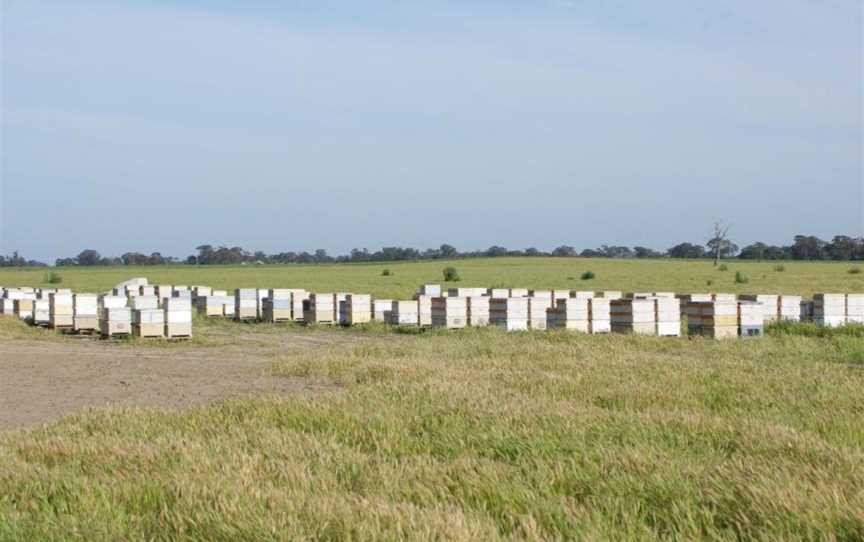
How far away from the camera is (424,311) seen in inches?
1095

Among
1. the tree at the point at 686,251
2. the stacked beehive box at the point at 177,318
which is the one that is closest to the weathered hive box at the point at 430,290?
the stacked beehive box at the point at 177,318

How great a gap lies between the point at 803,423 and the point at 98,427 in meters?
6.57

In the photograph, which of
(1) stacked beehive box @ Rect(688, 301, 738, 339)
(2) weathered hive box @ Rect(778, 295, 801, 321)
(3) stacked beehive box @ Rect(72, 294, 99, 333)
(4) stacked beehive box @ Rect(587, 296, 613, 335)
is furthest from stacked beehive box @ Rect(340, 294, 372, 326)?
A: (2) weathered hive box @ Rect(778, 295, 801, 321)

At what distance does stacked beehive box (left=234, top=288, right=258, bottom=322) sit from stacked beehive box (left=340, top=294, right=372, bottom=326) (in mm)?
3736

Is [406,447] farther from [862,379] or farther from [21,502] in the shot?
[862,379]

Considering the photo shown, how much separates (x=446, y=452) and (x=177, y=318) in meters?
17.5

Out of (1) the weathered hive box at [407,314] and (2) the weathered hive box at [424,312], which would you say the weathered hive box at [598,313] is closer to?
(2) the weathered hive box at [424,312]

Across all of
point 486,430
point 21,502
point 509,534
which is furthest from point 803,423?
point 21,502

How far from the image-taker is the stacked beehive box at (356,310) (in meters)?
29.1

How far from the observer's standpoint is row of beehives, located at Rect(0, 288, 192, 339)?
24.5 m

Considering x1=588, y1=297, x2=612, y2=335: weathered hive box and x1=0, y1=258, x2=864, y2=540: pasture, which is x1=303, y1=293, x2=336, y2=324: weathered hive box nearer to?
x1=588, y1=297, x2=612, y2=335: weathered hive box

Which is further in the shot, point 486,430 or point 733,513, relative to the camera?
point 486,430

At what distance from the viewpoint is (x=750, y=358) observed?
58.5 ft

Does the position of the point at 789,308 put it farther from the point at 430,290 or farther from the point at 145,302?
the point at 145,302
